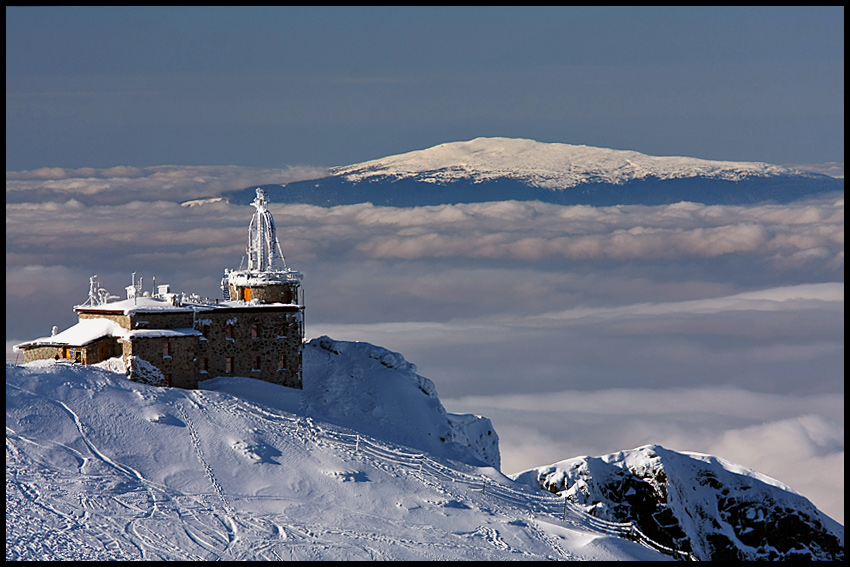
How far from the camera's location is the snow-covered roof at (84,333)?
169 ft

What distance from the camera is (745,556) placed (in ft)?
216

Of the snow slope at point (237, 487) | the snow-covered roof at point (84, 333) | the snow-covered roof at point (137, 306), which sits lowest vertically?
the snow slope at point (237, 487)

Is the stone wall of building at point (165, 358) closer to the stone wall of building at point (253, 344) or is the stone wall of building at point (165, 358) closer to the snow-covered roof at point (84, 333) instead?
the snow-covered roof at point (84, 333)

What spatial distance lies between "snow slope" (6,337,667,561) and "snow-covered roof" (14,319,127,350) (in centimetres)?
137

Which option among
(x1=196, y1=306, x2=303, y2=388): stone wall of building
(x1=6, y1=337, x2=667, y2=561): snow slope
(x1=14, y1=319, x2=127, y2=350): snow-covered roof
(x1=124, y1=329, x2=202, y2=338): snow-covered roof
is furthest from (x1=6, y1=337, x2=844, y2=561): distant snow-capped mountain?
(x1=124, y1=329, x2=202, y2=338): snow-covered roof

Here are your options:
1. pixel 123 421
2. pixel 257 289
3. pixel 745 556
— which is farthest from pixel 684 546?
pixel 123 421

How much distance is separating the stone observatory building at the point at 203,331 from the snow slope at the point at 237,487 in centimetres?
135

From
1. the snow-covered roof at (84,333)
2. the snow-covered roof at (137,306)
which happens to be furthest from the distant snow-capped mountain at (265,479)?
the snow-covered roof at (137,306)

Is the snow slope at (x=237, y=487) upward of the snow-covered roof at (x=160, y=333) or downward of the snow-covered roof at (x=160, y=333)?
downward

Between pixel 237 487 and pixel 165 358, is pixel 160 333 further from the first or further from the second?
pixel 237 487

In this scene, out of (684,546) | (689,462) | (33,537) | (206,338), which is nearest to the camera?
(33,537)

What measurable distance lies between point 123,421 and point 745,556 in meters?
39.4

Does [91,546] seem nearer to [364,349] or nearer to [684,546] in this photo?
[364,349]

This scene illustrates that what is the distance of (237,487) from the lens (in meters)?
43.5
